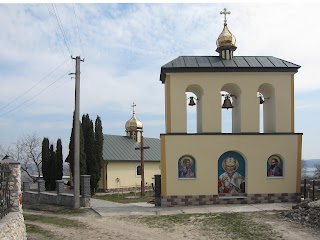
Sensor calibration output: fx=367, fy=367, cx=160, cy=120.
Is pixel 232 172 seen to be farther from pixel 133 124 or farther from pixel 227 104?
pixel 133 124

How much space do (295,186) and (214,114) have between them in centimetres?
454

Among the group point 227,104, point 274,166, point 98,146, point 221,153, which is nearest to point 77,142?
point 221,153

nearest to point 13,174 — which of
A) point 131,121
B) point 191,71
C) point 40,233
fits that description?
point 40,233

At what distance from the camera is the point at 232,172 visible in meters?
15.6

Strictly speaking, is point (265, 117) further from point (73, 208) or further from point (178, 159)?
point (73, 208)

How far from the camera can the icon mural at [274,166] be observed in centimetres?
1546

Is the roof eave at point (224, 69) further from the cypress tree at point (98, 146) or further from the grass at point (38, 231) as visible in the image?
the cypress tree at point (98, 146)

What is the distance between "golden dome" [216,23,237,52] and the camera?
16.2 metres

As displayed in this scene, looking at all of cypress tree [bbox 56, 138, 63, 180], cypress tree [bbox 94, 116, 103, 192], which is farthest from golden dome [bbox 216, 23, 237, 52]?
cypress tree [bbox 56, 138, 63, 180]

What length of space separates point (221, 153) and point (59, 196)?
8.71 meters

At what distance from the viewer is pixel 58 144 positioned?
1118 inches

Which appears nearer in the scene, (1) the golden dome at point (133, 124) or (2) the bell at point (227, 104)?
(2) the bell at point (227, 104)

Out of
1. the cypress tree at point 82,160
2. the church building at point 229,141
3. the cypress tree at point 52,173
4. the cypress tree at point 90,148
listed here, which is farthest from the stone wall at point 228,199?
the cypress tree at point 52,173

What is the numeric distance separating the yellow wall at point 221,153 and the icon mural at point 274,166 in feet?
0.55
